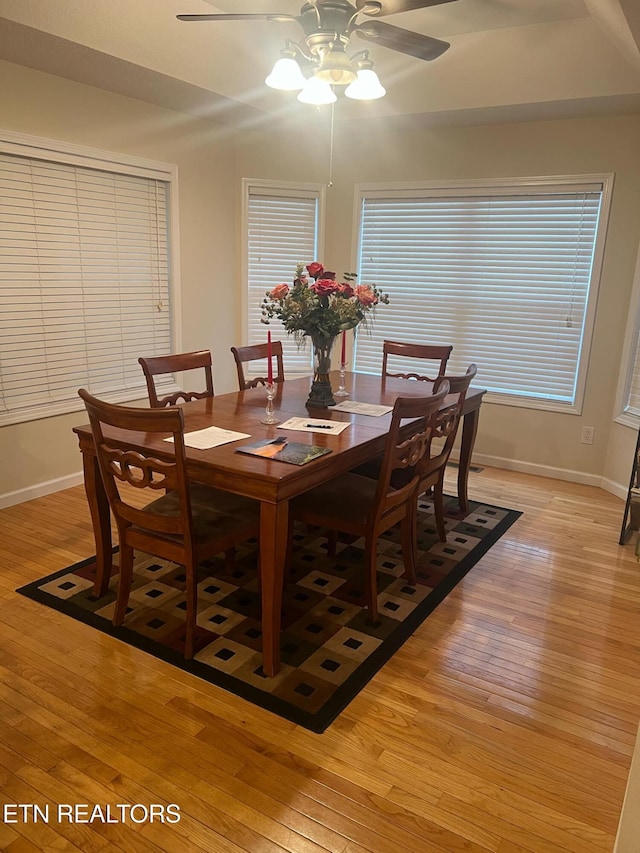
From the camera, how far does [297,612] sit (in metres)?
2.59

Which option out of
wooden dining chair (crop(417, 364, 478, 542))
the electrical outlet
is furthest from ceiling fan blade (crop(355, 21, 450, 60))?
the electrical outlet

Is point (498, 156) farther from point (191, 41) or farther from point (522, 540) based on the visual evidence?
point (522, 540)

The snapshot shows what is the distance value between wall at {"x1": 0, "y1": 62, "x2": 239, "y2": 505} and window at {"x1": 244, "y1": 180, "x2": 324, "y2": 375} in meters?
0.15

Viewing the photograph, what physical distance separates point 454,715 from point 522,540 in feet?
5.28

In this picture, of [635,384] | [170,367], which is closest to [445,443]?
[170,367]

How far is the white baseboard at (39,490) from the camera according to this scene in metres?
3.65

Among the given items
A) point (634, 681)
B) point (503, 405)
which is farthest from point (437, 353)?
point (634, 681)

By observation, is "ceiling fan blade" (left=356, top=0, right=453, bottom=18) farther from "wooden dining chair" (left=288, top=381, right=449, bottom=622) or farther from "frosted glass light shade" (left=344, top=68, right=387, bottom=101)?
"wooden dining chair" (left=288, top=381, right=449, bottom=622)

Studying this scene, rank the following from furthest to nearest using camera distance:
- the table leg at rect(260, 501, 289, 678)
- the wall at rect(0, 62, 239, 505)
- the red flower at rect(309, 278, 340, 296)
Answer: the wall at rect(0, 62, 239, 505) < the red flower at rect(309, 278, 340, 296) < the table leg at rect(260, 501, 289, 678)

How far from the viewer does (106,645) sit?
92.4 inches

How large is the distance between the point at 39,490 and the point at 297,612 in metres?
2.14

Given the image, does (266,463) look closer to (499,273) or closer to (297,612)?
(297,612)

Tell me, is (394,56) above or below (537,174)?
above

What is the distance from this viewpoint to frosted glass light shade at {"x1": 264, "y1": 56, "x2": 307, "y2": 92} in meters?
2.55
